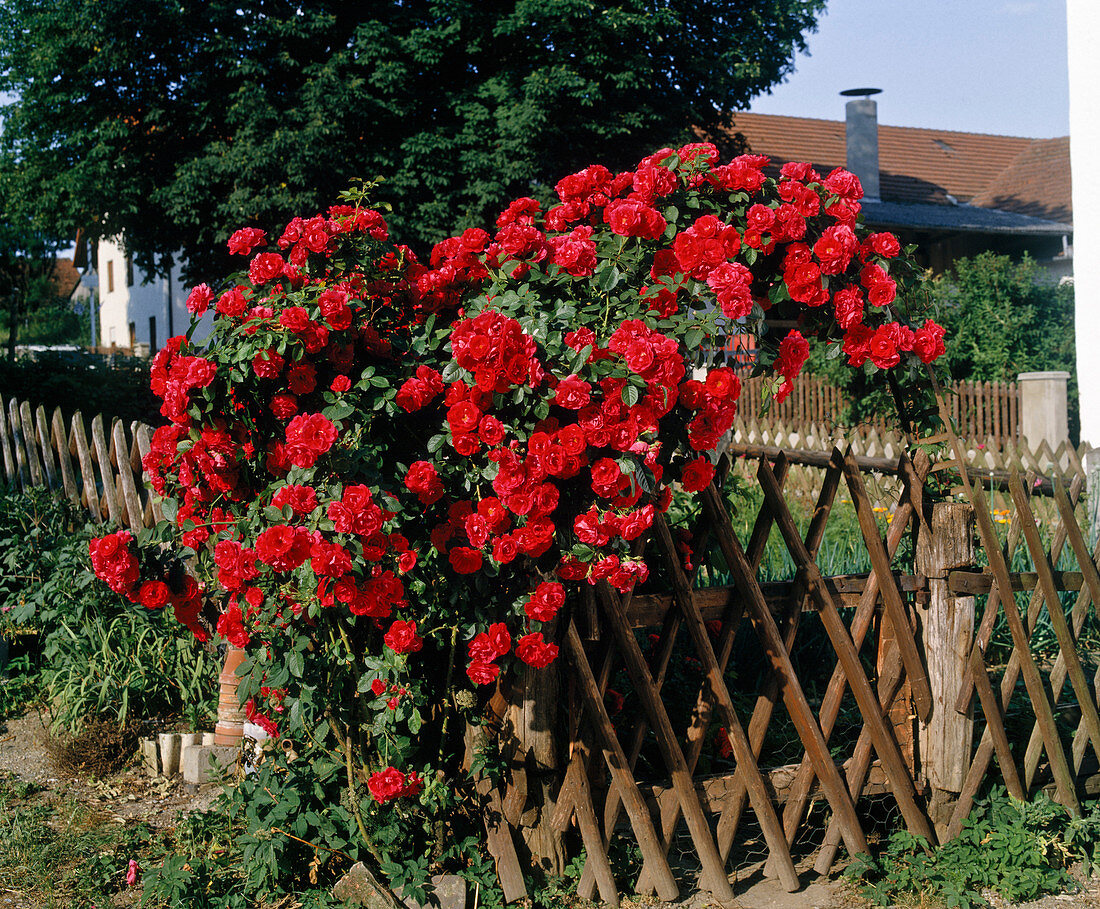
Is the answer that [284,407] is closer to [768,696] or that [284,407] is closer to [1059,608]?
[768,696]

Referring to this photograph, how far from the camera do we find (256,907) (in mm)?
2836

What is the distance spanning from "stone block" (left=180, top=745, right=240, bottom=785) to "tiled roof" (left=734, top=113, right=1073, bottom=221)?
1979 cm

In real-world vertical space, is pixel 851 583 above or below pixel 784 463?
below

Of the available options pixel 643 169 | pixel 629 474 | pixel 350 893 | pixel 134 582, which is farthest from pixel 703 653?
pixel 134 582

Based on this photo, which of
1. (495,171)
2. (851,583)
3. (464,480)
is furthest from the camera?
(495,171)

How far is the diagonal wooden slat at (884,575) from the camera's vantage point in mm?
3115

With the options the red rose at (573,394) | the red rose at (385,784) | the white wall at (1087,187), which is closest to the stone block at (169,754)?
the red rose at (385,784)

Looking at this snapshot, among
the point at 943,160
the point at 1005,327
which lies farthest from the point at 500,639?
the point at 943,160

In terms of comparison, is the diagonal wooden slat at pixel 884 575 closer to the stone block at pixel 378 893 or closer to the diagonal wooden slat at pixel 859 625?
the diagonal wooden slat at pixel 859 625

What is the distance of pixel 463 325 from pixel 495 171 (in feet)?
33.2

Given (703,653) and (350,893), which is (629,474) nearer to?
(703,653)

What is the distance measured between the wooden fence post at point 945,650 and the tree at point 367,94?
9446 millimetres

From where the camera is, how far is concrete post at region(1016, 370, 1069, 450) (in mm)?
11828

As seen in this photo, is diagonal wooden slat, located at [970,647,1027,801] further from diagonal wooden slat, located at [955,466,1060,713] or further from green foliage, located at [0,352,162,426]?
green foliage, located at [0,352,162,426]
